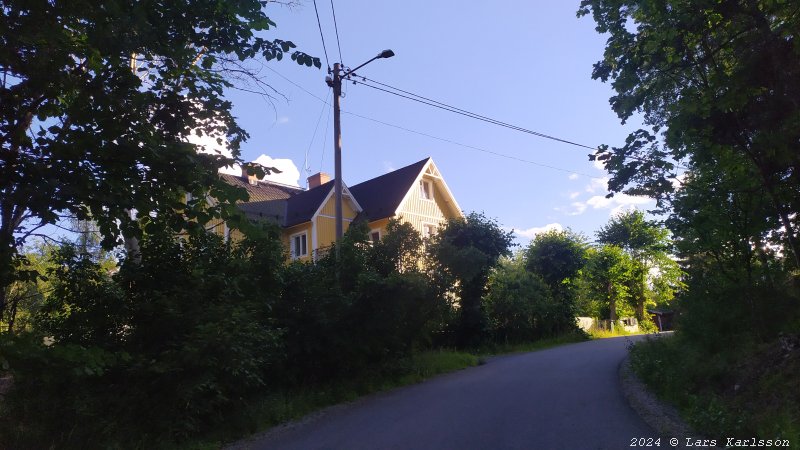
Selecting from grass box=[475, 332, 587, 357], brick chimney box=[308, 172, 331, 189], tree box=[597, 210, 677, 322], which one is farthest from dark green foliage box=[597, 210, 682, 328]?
brick chimney box=[308, 172, 331, 189]

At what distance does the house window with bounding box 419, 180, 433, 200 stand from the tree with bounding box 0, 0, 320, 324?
26536mm

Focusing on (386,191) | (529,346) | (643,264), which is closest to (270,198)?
(386,191)

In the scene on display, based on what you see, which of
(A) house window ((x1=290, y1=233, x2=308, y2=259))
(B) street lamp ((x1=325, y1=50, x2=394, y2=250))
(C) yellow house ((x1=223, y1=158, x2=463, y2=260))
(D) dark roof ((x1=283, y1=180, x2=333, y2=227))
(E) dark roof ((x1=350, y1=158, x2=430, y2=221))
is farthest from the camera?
(E) dark roof ((x1=350, y1=158, x2=430, y2=221))

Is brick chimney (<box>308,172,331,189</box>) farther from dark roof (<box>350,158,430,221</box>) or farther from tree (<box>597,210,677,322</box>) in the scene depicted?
tree (<box>597,210,677,322</box>)

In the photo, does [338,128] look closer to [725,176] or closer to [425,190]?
[725,176]

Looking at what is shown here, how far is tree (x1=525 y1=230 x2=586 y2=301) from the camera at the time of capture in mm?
35000

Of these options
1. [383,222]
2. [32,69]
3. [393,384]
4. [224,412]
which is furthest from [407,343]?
[383,222]

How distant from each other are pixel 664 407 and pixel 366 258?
7655 millimetres

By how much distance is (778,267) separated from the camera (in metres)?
11.1

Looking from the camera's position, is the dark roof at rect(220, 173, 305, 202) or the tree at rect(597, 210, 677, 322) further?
the tree at rect(597, 210, 677, 322)

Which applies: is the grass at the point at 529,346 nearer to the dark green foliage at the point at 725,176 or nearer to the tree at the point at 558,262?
the tree at the point at 558,262

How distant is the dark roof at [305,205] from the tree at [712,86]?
21245mm

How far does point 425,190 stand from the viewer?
33344 millimetres

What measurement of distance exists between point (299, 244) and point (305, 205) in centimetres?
228
